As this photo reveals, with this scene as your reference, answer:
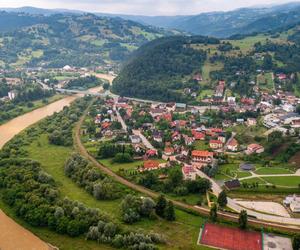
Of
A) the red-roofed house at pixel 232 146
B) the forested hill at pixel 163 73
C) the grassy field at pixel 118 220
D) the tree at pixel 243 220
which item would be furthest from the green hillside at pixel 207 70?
the tree at pixel 243 220

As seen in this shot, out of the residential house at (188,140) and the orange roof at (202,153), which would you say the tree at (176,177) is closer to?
the orange roof at (202,153)

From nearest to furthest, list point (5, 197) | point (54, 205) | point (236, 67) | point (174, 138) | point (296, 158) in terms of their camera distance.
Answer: point (54, 205)
point (5, 197)
point (296, 158)
point (174, 138)
point (236, 67)

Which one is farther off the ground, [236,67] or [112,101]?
[236,67]

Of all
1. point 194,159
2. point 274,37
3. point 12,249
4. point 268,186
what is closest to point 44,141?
point 194,159

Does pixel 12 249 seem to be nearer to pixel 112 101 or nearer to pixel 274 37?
pixel 112 101

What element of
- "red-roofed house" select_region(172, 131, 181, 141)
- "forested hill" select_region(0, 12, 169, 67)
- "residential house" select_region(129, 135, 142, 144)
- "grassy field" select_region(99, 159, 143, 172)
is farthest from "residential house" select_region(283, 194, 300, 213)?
"forested hill" select_region(0, 12, 169, 67)

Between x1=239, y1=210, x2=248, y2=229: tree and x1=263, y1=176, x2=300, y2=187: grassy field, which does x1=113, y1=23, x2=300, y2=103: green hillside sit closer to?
x1=263, y1=176, x2=300, y2=187: grassy field
